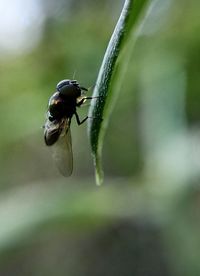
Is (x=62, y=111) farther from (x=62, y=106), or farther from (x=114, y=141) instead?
(x=114, y=141)

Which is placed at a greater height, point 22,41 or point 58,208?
point 22,41

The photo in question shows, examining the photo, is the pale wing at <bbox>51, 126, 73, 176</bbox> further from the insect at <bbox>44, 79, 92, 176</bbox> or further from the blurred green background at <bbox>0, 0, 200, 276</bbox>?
the blurred green background at <bbox>0, 0, 200, 276</bbox>

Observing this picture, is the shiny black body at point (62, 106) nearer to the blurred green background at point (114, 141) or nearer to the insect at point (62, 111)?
the insect at point (62, 111)

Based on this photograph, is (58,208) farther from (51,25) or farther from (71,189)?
(51,25)

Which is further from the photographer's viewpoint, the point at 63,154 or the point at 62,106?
A: the point at 62,106

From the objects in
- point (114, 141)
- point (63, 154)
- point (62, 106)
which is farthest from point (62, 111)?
point (114, 141)

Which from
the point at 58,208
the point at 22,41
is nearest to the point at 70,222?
the point at 58,208
